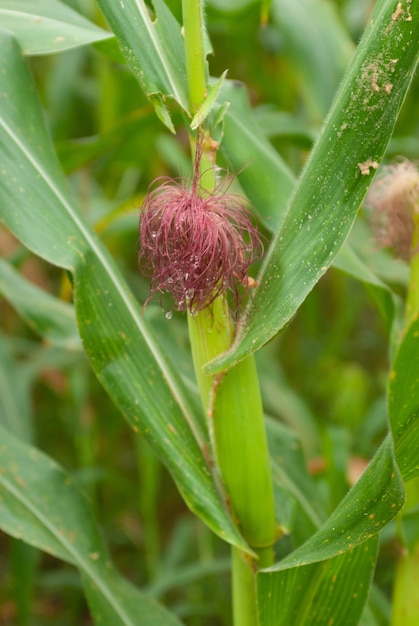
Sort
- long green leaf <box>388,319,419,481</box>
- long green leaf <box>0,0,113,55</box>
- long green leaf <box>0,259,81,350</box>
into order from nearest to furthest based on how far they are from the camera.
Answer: long green leaf <box>388,319,419,481</box>
long green leaf <box>0,0,113,55</box>
long green leaf <box>0,259,81,350</box>

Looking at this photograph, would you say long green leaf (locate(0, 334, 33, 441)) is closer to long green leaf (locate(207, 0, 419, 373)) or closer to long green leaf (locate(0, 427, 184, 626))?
long green leaf (locate(0, 427, 184, 626))

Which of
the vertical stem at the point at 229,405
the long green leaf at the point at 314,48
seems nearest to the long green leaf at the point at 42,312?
the vertical stem at the point at 229,405

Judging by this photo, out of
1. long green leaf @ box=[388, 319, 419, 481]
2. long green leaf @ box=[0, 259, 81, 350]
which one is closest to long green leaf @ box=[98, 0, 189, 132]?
long green leaf @ box=[388, 319, 419, 481]

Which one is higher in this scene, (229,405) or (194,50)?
(194,50)

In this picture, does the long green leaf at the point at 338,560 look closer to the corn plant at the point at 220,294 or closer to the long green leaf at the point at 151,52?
the corn plant at the point at 220,294

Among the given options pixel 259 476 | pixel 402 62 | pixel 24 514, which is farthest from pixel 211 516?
pixel 402 62

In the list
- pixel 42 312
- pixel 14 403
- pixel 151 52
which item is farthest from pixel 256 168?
pixel 14 403

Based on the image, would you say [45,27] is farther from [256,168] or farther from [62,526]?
[62,526]
